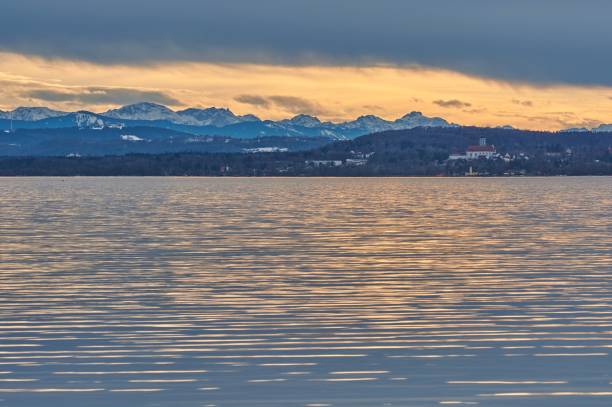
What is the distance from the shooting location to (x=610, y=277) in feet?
121

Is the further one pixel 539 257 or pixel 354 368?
pixel 539 257

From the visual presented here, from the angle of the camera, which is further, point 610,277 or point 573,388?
point 610,277

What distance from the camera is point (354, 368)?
68.3 ft

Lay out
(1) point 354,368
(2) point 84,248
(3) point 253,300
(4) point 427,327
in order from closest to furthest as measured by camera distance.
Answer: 1. (1) point 354,368
2. (4) point 427,327
3. (3) point 253,300
4. (2) point 84,248

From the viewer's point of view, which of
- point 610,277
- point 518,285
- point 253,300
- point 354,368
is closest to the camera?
point 354,368

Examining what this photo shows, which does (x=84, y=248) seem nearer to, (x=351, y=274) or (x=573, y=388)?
(x=351, y=274)

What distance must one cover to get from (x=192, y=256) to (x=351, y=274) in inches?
391

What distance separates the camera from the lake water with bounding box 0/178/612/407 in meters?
19.2

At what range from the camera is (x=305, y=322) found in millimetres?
26453

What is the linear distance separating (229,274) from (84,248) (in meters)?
13.9

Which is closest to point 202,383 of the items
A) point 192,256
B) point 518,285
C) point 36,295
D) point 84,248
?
point 36,295

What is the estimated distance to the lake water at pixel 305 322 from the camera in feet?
63.0

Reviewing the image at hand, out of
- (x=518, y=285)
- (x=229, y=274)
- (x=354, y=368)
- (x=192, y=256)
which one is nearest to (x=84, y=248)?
(x=192, y=256)

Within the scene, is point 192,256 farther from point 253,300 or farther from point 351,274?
point 253,300
